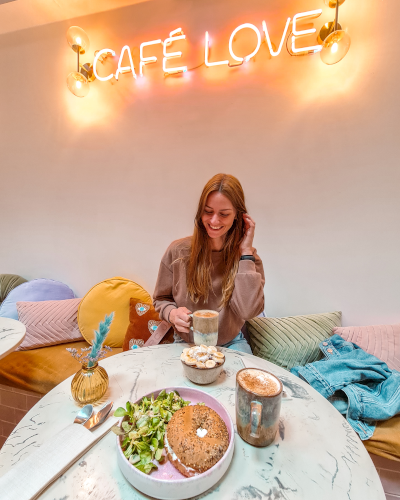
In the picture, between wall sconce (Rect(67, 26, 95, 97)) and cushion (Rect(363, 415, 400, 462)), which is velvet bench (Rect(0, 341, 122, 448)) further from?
wall sconce (Rect(67, 26, 95, 97))

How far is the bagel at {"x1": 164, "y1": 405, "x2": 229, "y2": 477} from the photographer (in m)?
0.45

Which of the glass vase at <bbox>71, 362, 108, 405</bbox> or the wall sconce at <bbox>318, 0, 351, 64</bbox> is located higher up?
the wall sconce at <bbox>318, 0, 351, 64</bbox>

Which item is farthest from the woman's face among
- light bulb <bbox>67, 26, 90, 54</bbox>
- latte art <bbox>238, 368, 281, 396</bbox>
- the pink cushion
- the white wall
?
light bulb <bbox>67, 26, 90, 54</bbox>

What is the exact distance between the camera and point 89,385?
652 mm

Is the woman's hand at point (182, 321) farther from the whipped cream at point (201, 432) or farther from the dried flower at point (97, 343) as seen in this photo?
the whipped cream at point (201, 432)

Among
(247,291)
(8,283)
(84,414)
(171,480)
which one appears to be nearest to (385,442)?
(247,291)

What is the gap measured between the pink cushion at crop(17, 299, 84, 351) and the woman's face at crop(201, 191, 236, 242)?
4.23 ft

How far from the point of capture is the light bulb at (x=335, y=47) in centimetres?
132

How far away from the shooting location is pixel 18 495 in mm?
415

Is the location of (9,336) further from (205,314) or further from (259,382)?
(259,382)

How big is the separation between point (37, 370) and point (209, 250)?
1.26 meters

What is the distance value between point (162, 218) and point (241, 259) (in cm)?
89

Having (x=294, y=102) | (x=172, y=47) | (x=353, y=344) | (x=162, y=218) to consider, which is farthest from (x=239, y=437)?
(x=172, y=47)

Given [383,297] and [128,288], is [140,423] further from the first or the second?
[383,297]
